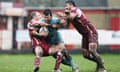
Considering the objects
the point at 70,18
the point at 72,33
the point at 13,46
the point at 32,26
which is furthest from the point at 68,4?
the point at 13,46

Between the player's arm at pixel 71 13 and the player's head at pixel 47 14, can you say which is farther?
the player's arm at pixel 71 13

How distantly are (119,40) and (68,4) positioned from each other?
19.9 m

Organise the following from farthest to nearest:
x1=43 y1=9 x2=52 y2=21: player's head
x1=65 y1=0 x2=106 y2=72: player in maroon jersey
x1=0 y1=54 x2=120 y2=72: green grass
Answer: x1=0 y1=54 x2=120 y2=72: green grass, x1=65 y1=0 x2=106 y2=72: player in maroon jersey, x1=43 y1=9 x2=52 y2=21: player's head

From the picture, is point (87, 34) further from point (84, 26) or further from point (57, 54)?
point (57, 54)

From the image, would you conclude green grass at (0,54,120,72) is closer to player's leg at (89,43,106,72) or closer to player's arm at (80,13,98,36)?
player's leg at (89,43,106,72)

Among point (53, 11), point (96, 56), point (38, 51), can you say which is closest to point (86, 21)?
point (96, 56)

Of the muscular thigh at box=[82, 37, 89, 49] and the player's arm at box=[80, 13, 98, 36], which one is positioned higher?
the player's arm at box=[80, 13, 98, 36]

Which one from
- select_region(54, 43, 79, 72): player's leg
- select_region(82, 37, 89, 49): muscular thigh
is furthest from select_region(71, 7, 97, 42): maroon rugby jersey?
select_region(54, 43, 79, 72): player's leg

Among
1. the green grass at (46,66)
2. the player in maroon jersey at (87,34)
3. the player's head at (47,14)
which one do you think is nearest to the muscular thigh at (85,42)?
the player in maroon jersey at (87,34)

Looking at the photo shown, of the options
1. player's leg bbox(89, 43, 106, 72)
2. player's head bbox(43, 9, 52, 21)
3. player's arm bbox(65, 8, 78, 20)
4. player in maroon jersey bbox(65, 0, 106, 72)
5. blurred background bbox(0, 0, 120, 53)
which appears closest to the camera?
player's head bbox(43, 9, 52, 21)

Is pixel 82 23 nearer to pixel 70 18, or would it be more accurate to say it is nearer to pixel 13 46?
pixel 70 18

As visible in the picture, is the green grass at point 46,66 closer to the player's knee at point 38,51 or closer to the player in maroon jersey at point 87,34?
the player in maroon jersey at point 87,34

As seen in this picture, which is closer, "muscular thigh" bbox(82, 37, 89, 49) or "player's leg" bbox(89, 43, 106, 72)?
"player's leg" bbox(89, 43, 106, 72)

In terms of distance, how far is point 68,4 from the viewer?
13.4 m
